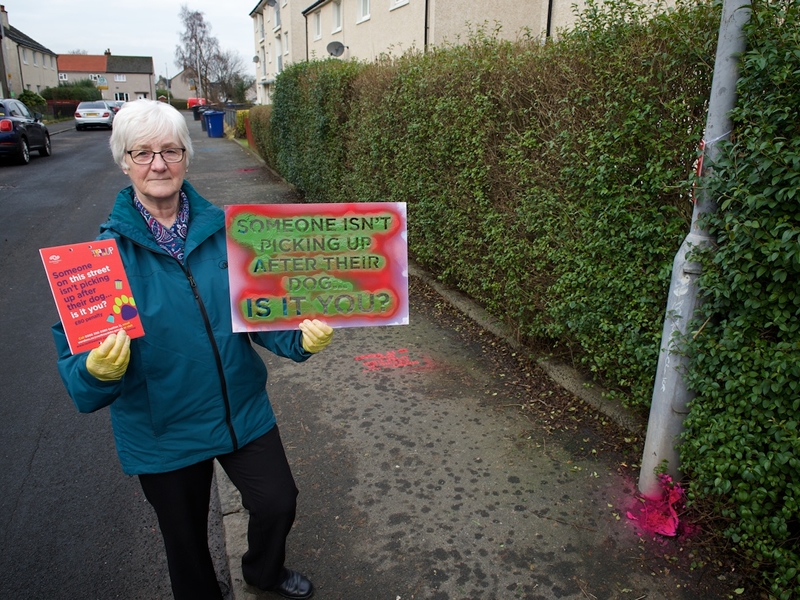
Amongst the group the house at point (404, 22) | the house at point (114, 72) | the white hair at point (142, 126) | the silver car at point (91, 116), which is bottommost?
the white hair at point (142, 126)

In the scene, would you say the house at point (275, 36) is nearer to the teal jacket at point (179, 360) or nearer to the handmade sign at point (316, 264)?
the handmade sign at point (316, 264)

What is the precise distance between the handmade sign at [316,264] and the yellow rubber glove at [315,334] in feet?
0.34

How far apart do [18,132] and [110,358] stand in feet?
66.4

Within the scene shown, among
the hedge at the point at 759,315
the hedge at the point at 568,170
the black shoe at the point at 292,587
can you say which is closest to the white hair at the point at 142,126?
the black shoe at the point at 292,587

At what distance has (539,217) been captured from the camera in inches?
170

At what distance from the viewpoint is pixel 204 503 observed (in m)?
2.38

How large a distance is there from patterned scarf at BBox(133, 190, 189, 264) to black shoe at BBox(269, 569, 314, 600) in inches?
58.5

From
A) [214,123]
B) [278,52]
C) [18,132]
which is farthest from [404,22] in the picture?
[278,52]

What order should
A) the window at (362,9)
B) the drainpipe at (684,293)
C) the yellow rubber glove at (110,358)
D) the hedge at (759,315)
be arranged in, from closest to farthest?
the yellow rubber glove at (110,358)
the hedge at (759,315)
the drainpipe at (684,293)
the window at (362,9)

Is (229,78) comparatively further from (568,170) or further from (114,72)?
(568,170)

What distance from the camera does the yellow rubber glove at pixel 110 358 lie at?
6.18 feet

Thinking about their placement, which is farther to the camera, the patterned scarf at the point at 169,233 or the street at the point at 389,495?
the street at the point at 389,495

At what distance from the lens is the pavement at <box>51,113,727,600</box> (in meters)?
2.78

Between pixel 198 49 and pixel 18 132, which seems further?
pixel 198 49
